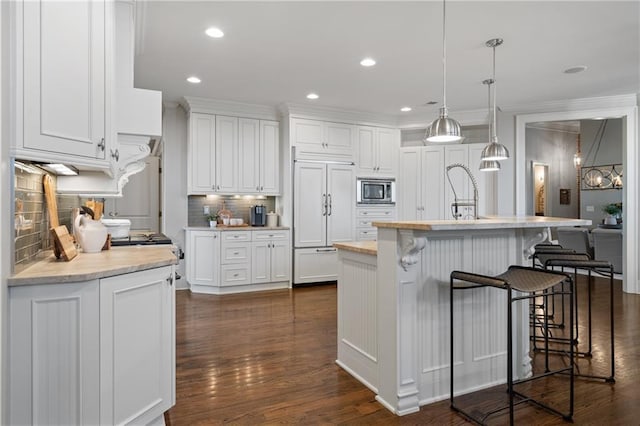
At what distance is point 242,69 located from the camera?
430cm

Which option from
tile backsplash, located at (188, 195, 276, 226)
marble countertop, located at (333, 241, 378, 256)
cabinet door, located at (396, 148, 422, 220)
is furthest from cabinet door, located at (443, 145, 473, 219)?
marble countertop, located at (333, 241, 378, 256)

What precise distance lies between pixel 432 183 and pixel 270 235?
2864 millimetres

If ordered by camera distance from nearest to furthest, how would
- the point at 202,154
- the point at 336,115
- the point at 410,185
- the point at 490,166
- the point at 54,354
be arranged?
the point at 54,354
the point at 490,166
the point at 202,154
the point at 336,115
the point at 410,185

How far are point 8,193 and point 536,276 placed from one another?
261 centimetres

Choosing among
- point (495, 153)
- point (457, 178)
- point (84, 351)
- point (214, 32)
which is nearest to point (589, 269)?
point (495, 153)

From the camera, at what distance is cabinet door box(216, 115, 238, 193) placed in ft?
18.3

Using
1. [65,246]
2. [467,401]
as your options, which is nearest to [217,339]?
[65,246]

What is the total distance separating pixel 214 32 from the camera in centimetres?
338

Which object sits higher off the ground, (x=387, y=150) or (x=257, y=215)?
(x=387, y=150)

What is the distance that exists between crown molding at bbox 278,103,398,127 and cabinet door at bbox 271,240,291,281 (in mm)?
1947

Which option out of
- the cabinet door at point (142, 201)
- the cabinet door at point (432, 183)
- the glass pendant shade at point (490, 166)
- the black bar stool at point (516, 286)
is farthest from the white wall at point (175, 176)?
the black bar stool at point (516, 286)

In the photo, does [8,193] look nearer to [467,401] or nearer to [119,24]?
[119,24]

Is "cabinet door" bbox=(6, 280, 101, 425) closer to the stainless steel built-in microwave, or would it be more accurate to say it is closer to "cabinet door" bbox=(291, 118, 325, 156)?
"cabinet door" bbox=(291, 118, 325, 156)

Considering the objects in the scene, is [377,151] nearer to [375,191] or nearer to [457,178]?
[375,191]
